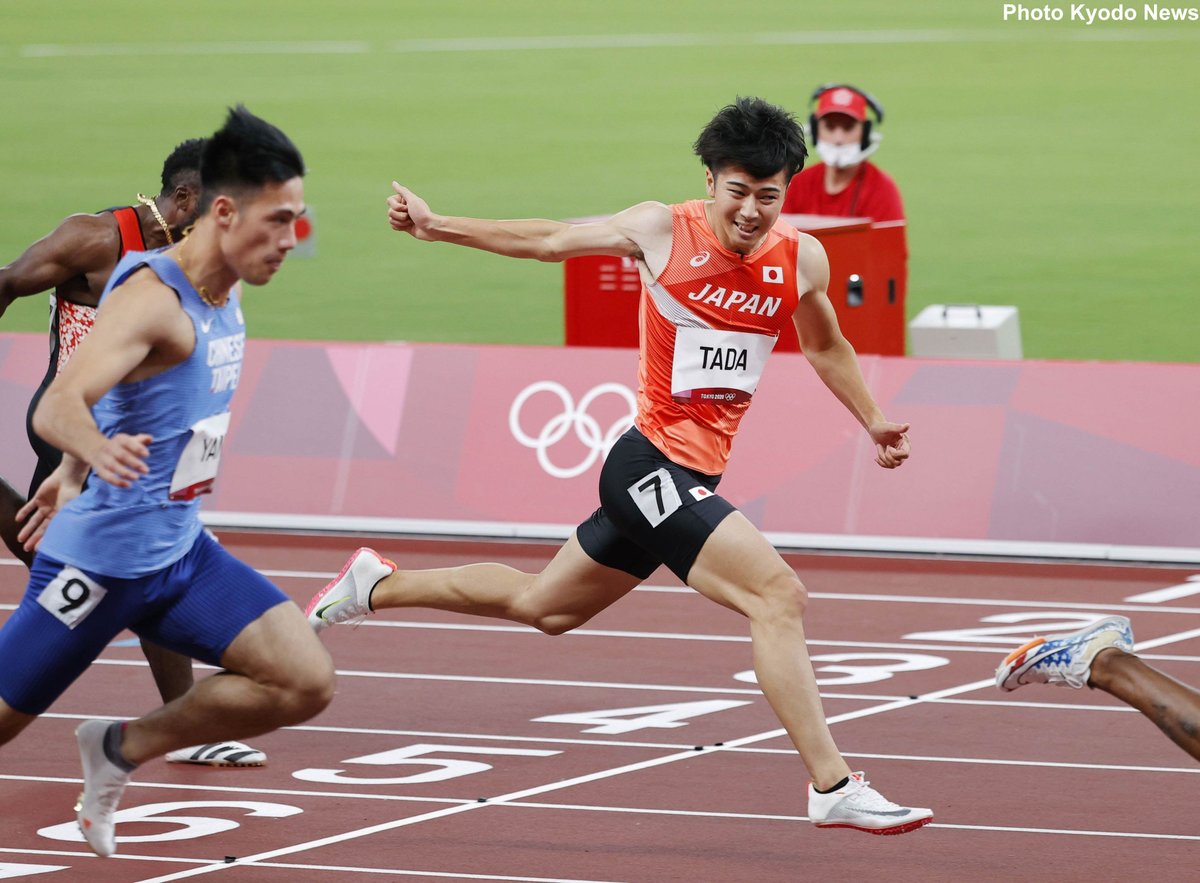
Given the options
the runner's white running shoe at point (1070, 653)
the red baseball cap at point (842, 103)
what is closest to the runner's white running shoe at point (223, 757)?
the runner's white running shoe at point (1070, 653)

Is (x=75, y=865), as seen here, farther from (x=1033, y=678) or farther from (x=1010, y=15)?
(x=1010, y=15)

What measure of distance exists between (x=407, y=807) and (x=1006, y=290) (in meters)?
14.9

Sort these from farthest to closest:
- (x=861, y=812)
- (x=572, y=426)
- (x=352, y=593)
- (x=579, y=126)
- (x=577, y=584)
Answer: (x=579, y=126) → (x=572, y=426) → (x=352, y=593) → (x=577, y=584) → (x=861, y=812)

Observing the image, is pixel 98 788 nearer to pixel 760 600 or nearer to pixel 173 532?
pixel 173 532

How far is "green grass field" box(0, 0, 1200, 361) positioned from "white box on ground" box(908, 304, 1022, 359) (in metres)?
5.18

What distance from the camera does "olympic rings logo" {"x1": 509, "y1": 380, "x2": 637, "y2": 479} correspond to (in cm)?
1228

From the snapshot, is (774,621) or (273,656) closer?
(273,656)

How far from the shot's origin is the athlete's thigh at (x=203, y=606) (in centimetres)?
617

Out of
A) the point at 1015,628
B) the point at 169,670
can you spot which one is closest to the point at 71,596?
the point at 169,670

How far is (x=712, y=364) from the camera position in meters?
7.33

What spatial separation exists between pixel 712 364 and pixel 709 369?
2 cm

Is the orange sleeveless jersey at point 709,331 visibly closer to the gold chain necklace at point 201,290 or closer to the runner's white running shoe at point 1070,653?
the runner's white running shoe at point 1070,653

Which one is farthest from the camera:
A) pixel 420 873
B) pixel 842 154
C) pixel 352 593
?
pixel 842 154

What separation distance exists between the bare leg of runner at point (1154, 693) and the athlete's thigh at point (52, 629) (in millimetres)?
2830
